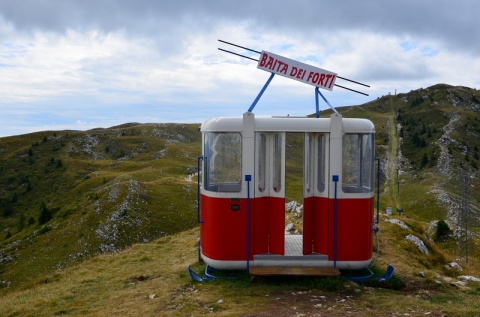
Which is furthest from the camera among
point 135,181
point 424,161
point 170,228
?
point 424,161

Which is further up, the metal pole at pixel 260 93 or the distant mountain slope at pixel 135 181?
the metal pole at pixel 260 93

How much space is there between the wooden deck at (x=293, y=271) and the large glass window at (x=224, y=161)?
2170mm

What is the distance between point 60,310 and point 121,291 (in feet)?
5.64

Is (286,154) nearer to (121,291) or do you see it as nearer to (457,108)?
(121,291)

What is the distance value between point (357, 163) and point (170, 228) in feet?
124

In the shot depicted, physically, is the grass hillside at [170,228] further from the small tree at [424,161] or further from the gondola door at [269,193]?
the small tree at [424,161]

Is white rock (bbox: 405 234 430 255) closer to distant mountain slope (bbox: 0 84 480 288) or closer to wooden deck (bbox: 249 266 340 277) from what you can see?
wooden deck (bbox: 249 266 340 277)

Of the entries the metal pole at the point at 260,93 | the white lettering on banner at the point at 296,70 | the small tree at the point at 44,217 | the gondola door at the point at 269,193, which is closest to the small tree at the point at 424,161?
the small tree at the point at 44,217

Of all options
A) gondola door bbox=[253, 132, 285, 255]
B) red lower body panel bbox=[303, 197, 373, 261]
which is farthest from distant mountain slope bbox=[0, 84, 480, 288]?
red lower body panel bbox=[303, 197, 373, 261]

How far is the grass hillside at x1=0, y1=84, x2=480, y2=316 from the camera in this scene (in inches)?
428

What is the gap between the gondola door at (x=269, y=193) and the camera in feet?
39.5

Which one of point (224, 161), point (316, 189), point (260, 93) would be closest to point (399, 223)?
point (316, 189)

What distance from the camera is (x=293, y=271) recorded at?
11.6 meters

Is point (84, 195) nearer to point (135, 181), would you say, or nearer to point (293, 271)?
point (135, 181)
